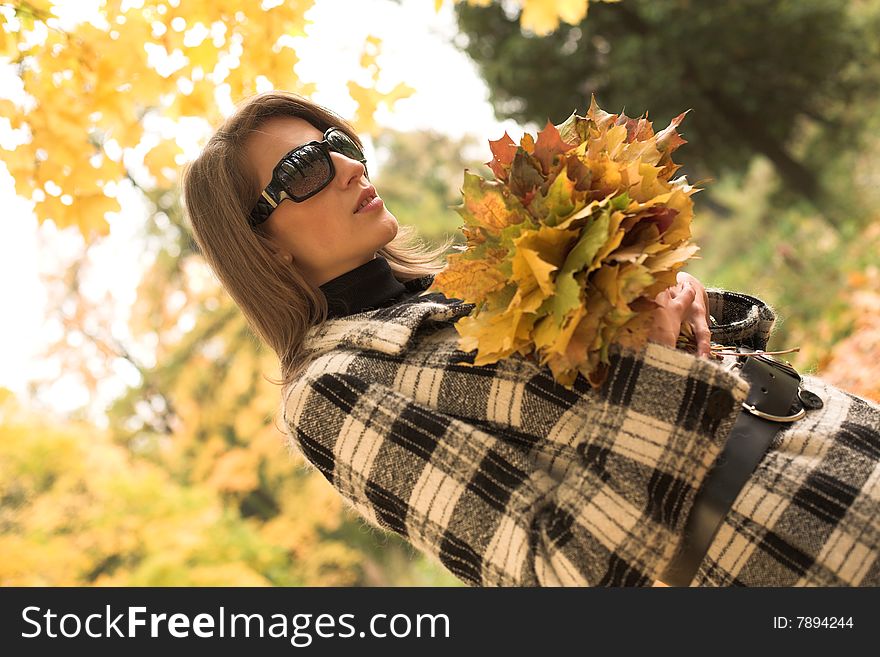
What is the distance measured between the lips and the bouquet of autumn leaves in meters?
0.52

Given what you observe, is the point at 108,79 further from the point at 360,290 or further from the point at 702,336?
the point at 702,336

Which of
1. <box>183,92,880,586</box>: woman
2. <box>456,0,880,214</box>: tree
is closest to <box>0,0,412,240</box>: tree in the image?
<box>183,92,880,586</box>: woman

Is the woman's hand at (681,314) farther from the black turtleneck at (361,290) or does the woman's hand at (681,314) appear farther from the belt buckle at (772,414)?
the black turtleneck at (361,290)

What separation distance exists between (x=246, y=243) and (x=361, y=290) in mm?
298

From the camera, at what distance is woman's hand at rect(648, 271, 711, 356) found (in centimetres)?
145

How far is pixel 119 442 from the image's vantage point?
26.8ft

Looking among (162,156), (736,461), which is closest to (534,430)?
(736,461)

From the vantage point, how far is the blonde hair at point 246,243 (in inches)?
74.1

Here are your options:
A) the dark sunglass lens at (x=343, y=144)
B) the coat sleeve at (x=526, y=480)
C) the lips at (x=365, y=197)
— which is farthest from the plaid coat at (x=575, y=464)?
the dark sunglass lens at (x=343, y=144)

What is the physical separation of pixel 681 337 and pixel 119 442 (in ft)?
25.3

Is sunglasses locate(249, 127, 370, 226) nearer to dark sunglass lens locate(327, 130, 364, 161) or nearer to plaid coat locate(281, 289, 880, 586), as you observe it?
dark sunglass lens locate(327, 130, 364, 161)

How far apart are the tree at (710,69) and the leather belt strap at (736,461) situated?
20.8ft
